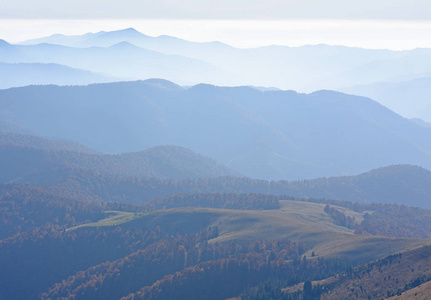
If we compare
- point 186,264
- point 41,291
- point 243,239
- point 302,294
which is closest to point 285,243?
point 243,239

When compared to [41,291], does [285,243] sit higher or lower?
higher

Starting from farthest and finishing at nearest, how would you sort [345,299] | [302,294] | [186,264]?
[186,264]
[302,294]
[345,299]

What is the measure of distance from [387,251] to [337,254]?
13366mm

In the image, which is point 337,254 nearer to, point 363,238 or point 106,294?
point 363,238

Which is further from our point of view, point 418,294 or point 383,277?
point 383,277

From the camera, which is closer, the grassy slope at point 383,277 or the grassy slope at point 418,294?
the grassy slope at point 418,294

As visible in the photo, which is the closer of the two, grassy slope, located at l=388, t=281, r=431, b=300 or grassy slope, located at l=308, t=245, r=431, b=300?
grassy slope, located at l=388, t=281, r=431, b=300

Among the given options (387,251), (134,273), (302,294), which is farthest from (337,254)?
(134,273)

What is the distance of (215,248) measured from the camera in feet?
613

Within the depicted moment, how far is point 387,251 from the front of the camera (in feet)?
519

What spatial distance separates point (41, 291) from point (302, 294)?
347 feet

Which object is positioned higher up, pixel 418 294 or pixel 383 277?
pixel 418 294

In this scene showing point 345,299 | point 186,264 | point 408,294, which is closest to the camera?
point 408,294

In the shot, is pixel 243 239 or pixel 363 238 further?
pixel 243 239
